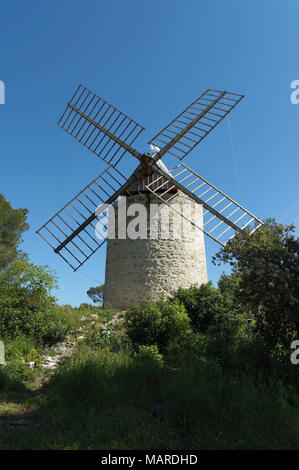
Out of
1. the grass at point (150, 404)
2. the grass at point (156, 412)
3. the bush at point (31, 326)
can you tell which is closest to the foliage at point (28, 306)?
the bush at point (31, 326)

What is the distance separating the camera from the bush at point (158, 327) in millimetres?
8586

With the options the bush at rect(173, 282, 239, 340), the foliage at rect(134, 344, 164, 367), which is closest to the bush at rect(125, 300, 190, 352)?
the foliage at rect(134, 344, 164, 367)

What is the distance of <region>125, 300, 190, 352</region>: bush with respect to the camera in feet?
28.2

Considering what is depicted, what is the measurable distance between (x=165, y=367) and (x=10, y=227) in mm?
13009

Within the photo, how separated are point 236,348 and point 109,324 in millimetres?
4176

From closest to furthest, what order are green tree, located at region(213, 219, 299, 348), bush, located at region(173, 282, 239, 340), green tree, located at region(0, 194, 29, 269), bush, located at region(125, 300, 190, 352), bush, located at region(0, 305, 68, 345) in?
green tree, located at region(213, 219, 299, 348) → bush, located at region(125, 300, 190, 352) → bush, located at region(0, 305, 68, 345) → bush, located at region(173, 282, 239, 340) → green tree, located at region(0, 194, 29, 269)

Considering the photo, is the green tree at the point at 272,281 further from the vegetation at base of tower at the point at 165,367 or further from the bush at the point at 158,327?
the bush at the point at 158,327

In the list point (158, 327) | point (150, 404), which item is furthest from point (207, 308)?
point (150, 404)

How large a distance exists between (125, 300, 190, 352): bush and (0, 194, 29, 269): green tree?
1001 cm

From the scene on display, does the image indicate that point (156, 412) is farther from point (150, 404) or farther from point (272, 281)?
point (272, 281)

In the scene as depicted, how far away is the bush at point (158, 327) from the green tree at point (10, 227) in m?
10.0

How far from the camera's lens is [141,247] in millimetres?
11586

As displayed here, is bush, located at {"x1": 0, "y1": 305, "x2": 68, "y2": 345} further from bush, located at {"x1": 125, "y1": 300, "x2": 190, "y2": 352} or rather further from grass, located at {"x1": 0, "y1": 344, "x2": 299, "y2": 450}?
grass, located at {"x1": 0, "y1": 344, "x2": 299, "y2": 450}

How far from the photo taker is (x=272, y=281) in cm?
596
